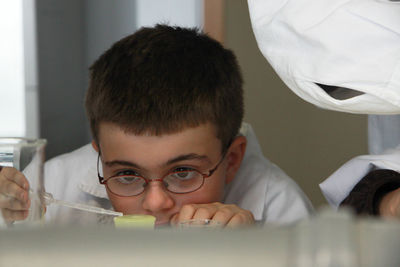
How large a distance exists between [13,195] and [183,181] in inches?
17.7

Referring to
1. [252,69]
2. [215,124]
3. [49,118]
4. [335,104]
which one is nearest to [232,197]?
[215,124]

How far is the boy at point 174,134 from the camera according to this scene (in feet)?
2.54

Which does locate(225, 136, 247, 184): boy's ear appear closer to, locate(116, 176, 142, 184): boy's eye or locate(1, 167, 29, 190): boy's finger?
locate(116, 176, 142, 184): boy's eye

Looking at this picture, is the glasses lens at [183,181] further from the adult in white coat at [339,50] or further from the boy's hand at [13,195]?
the boy's hand at [13,195]

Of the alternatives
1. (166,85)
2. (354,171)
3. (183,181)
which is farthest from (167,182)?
(354,171)

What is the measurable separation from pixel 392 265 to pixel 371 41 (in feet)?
1.39

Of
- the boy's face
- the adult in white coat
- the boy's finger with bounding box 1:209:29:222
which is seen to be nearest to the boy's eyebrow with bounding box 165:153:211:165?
the boy's face

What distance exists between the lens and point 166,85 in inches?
32.3

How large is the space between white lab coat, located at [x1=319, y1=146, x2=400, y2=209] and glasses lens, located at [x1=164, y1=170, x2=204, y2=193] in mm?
181

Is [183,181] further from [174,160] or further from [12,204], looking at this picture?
[12,204]

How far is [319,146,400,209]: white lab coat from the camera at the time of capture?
70 centimetres

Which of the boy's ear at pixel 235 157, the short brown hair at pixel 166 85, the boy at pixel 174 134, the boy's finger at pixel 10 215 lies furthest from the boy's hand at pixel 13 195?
the boy's ear at pixel 235 157

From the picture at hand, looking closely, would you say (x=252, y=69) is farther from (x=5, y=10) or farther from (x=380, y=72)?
(x=380, y=72)

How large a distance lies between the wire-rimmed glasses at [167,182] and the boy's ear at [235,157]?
0.10m
